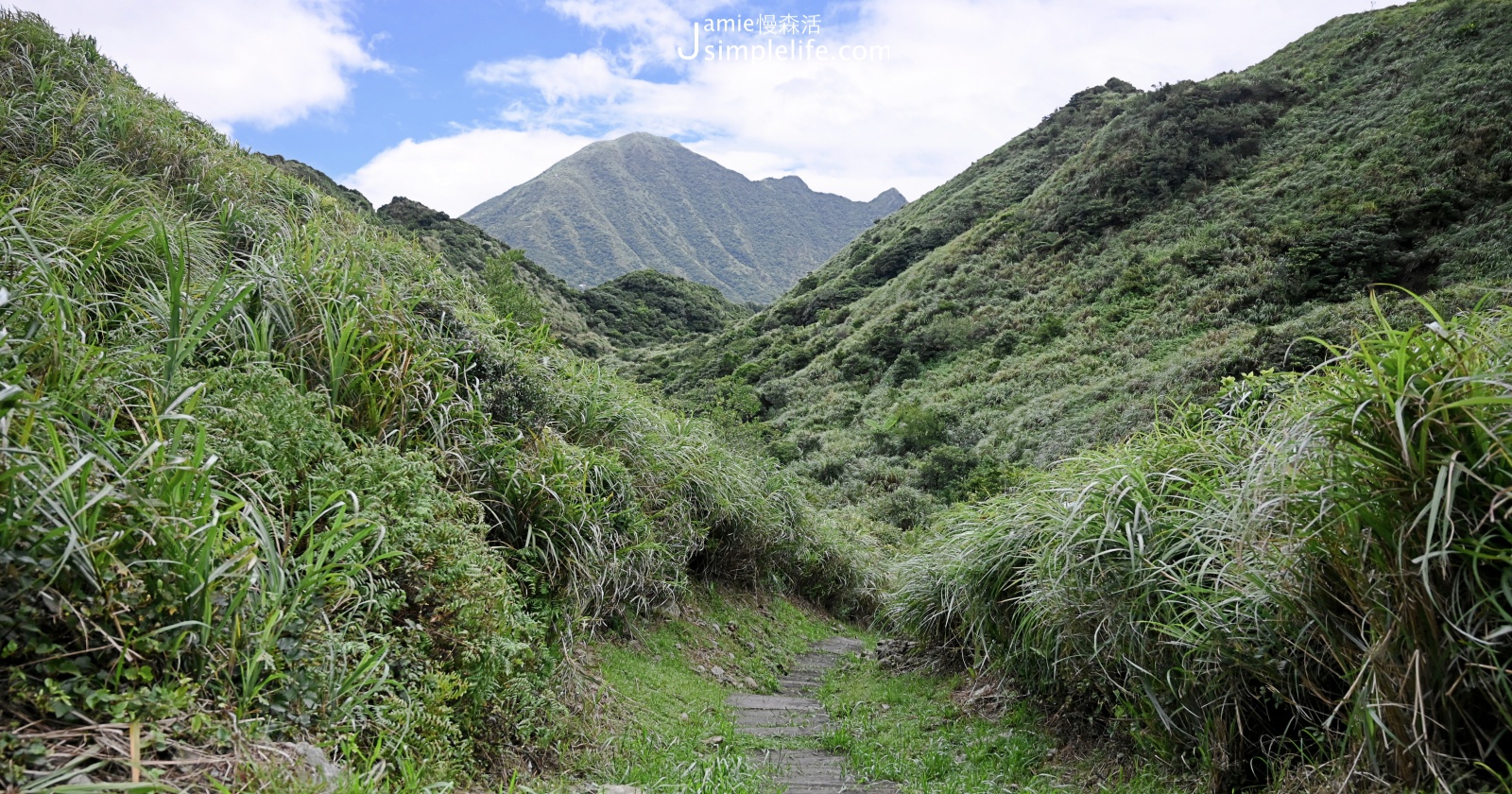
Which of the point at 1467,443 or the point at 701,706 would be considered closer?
the point at 1467,443

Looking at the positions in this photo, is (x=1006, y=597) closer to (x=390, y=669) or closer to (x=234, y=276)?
(x=390, y=669)

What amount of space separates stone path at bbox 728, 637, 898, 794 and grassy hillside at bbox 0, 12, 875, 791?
129cm

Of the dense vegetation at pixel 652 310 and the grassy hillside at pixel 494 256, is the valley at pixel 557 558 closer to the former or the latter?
the grassy hillside at pixel 494 256

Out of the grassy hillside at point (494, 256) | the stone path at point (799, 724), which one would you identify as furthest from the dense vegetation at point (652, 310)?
the stone path at point (799, 724)

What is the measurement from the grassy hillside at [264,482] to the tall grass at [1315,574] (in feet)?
9.96

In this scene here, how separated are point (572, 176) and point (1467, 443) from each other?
622 ft

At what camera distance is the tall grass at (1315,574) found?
2.28 metres

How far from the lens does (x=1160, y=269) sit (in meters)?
34.3

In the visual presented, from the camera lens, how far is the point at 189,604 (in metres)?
2.20

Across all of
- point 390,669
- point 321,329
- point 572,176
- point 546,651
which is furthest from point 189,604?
point 572,176

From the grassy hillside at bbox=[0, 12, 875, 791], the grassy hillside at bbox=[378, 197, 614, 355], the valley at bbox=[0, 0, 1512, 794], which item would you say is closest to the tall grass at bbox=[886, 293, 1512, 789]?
the valley at bbox=[0, 0, 1512, 794]

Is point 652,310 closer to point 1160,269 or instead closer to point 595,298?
point 595,298

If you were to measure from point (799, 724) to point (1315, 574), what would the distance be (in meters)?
4.00

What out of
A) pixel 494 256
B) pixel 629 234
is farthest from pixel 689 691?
pixel 629 234
